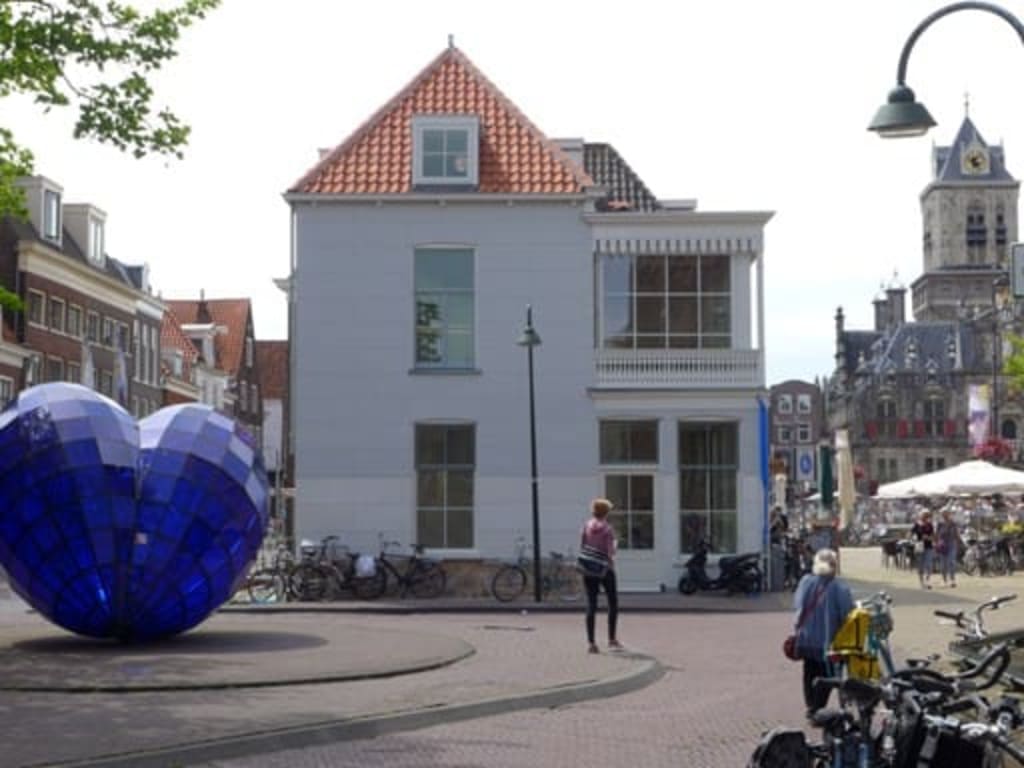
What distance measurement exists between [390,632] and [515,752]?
905 centimetres

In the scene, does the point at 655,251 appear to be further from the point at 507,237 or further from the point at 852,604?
the point at 852,604

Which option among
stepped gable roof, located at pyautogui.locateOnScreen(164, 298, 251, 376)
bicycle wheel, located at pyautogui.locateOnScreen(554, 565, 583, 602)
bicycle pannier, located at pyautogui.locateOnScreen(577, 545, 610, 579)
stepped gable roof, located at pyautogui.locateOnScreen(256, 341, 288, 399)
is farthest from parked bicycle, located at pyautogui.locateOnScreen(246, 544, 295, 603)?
stepped gable roof, located at pyautogui.locateOnScreen(256, 341, 288, 399)

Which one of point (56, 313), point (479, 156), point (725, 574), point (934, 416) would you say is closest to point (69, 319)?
point (56, 313)

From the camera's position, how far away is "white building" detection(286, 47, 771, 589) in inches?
1251

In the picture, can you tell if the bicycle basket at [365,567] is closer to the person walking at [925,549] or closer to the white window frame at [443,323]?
the white window frame at [443,323]

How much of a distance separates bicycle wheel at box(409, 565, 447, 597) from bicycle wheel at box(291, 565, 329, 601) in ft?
5.78

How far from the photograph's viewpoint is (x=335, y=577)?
1176 inches

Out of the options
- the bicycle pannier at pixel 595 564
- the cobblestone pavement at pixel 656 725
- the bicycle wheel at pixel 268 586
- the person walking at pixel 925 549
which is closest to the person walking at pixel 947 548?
the person walking at pixel 925 549

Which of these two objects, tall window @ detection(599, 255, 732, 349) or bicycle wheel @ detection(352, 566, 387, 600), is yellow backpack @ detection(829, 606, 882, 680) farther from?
tall window @ detection(599, 255, 732, 349)

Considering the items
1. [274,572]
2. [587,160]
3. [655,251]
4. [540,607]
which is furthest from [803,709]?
[587,160]

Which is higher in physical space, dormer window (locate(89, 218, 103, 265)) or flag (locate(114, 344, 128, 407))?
dormer window (locate(89, 218, 103, 265))

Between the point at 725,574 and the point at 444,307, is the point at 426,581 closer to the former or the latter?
the point at 444,307

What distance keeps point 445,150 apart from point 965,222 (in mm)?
142367

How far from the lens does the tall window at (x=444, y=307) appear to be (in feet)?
106
